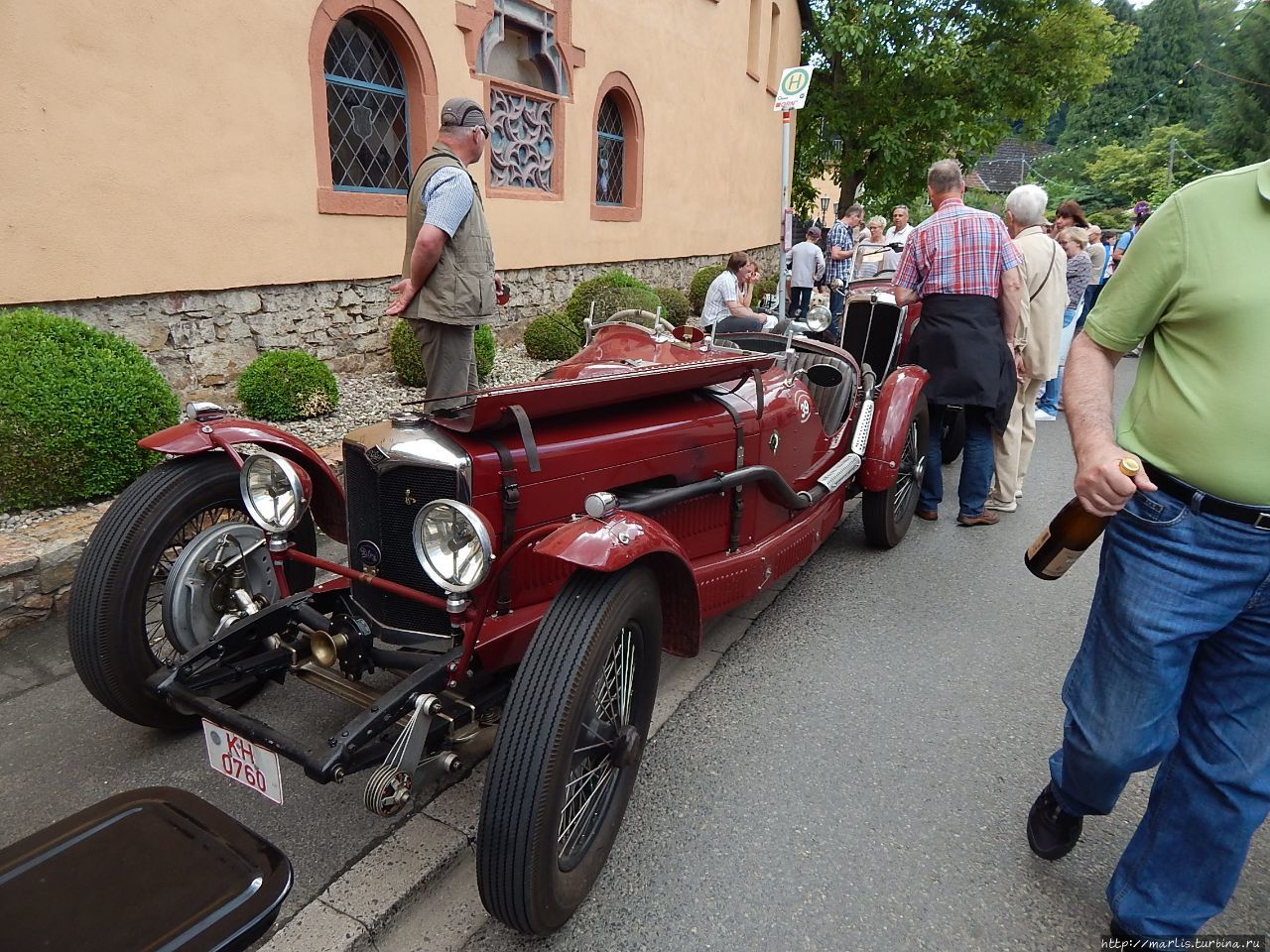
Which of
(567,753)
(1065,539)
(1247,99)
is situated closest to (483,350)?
(567,753)

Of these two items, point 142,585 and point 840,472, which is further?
point 840,472

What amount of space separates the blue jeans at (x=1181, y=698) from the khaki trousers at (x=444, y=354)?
3552mm

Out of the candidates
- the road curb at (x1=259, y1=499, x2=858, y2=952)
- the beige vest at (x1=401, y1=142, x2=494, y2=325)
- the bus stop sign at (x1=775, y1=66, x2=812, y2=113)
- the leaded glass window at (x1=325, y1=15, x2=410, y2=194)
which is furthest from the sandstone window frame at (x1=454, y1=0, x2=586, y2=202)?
the road curb at (x1=259, y1=499, x2=858, y2=952)

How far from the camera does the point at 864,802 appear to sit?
2570 millimetres

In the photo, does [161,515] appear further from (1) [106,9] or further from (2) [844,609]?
(1) [106,9]

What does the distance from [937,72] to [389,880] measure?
18965 mm

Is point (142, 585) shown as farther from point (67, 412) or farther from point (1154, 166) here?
point (1154, 166)

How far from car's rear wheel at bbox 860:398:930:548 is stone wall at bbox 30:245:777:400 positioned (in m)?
4.60

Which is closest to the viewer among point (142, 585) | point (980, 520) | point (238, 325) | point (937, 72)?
point (142, 585)

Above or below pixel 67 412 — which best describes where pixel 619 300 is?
above

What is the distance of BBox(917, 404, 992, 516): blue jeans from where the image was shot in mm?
4895

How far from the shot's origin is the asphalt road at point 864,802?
82.7 inches

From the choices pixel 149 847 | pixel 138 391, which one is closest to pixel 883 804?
pixel 149 847

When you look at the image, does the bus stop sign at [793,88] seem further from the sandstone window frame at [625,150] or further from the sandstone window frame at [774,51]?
the sandstone window frame at [774,51]
